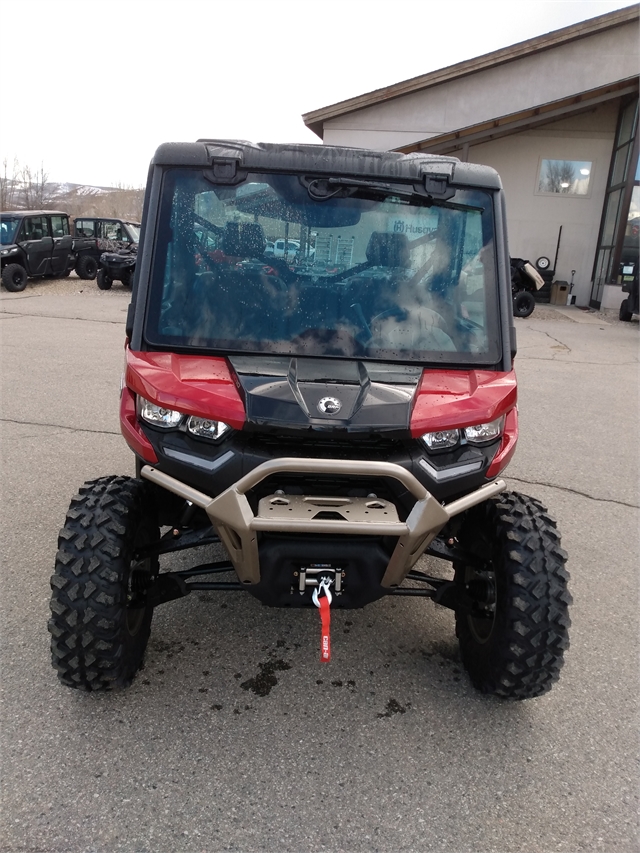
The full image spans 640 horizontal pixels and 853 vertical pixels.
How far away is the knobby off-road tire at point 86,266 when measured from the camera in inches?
814

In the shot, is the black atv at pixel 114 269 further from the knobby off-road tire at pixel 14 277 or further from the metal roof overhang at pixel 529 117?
the metal roof overhang at pixel 529 117

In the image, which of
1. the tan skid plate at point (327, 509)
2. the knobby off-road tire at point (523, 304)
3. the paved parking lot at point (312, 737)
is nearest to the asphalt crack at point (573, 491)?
the paved parking lot at point (312, 737)

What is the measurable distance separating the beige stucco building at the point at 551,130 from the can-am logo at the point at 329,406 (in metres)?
14.9

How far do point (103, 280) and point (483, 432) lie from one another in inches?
707

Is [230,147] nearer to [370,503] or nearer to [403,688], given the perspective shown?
[370,503]

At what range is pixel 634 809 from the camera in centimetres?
238

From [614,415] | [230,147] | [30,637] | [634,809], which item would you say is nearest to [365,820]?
[634,809]

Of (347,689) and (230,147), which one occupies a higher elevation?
(230,147)

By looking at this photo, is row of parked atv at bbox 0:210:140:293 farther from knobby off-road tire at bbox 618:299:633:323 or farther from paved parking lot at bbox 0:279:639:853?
paved parking lot at bbox 0:279:639:853

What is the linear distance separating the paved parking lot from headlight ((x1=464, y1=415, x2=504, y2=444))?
3.66 feet

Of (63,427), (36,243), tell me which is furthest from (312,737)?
(36,243)

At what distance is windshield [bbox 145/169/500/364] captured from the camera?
8.98 ft

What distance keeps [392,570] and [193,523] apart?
97 centimetres

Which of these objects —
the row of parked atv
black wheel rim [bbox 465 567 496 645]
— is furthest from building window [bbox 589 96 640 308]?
black wheel rim [bbox 465 567 496 645]
